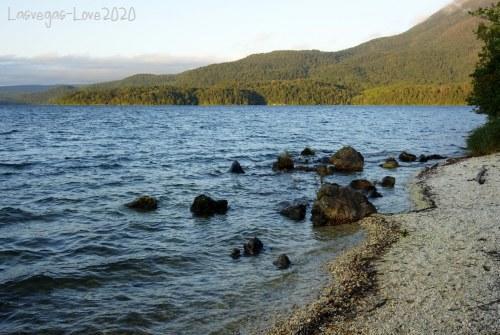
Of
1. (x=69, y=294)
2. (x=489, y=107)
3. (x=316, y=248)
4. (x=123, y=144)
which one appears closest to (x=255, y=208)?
(x=316, y=248)

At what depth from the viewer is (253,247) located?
60.6 feet

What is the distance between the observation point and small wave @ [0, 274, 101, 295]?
48.5ft

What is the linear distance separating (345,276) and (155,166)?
95.8ft

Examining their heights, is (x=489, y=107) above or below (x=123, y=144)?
above

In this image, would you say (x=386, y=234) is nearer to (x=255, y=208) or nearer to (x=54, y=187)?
(x=255, y=208)

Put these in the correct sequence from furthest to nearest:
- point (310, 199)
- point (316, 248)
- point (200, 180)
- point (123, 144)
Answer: point (123, 144) < point (200, 180) < point (310, 199) < point (316, 248)

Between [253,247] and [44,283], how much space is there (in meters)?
7.46

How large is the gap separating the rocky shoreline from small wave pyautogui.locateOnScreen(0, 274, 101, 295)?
680 cm

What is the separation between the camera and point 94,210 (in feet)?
81.9

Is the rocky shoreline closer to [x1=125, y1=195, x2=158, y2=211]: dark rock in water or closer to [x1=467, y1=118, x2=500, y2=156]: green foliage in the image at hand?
[x1=125, y1=195, x2=158, y2=211]: dark rock in water

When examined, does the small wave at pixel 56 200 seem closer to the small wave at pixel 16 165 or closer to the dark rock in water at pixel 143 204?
the dark rock in water at pixel 143 204

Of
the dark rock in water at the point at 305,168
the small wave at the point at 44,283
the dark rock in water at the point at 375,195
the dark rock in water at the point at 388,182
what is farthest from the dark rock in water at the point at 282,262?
the dark rock in water at the point at 305,168

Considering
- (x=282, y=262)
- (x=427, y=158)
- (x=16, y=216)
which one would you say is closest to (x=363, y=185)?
(x=282, y=262)

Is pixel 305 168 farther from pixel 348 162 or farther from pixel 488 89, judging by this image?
pixel 488 89
